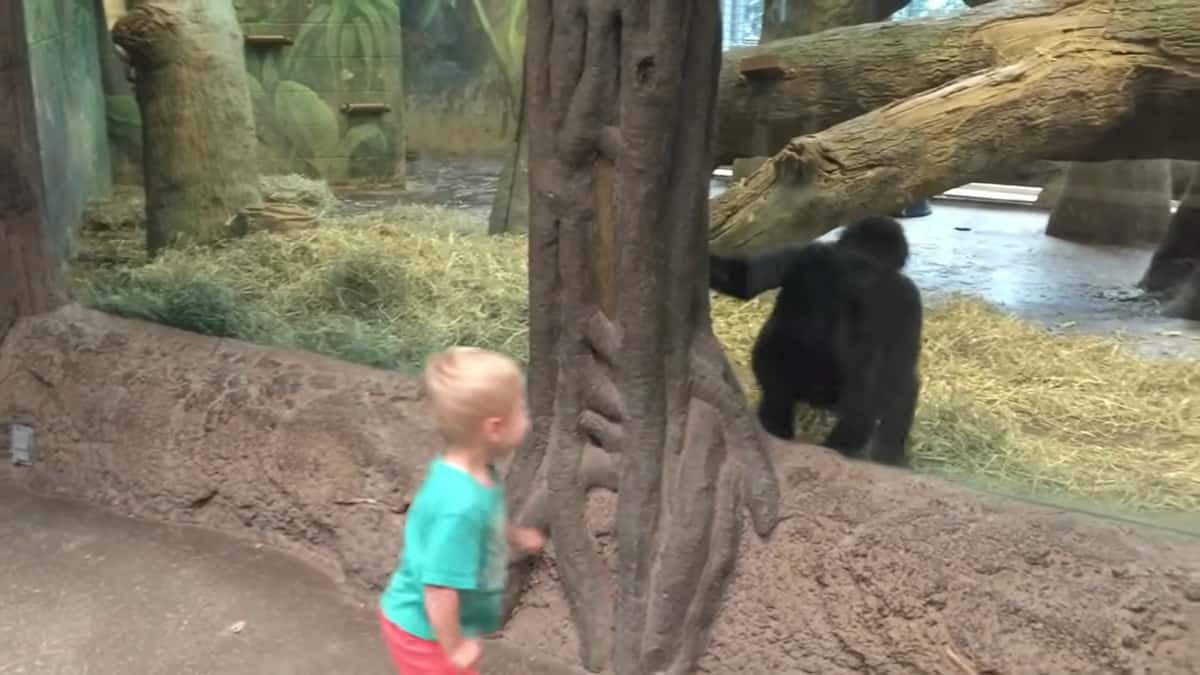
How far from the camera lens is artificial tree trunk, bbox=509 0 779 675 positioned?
2844mm

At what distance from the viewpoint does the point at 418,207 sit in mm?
4586

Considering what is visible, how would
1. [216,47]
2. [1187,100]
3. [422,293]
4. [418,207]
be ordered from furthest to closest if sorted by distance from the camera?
[216,47], [418,207], [422,293], [1187,100]

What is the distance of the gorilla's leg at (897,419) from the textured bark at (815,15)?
949 millimetres

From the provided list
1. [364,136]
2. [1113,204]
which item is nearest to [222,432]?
[364,136]

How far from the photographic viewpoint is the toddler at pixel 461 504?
1.98 meters

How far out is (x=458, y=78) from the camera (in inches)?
170

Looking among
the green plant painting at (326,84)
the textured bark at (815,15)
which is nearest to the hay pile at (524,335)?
the green plant painting at (326,84)

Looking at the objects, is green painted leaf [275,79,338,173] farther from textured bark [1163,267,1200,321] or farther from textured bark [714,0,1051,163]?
textured bark [1163,267,1200,321]

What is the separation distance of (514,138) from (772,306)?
1267 millimetres

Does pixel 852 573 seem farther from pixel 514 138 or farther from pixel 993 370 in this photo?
pixel 514 138

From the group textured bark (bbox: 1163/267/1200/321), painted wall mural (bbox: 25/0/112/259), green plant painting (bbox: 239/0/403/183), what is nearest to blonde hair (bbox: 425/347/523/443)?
textured bark (bbox: 1163/267/1200/321)

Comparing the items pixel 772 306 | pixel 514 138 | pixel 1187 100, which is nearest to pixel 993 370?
pixel 772 306

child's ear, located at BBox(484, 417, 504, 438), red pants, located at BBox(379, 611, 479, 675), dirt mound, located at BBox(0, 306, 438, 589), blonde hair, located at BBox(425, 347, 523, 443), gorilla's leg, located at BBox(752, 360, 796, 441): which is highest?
blonde hair, located at BBox(425, 347, 523, 443)

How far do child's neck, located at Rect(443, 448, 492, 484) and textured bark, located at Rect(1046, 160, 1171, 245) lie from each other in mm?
1680
